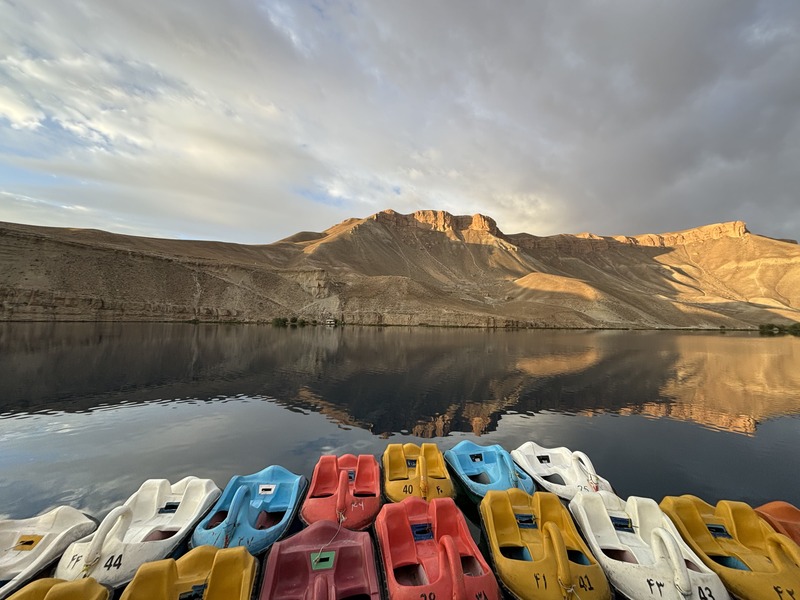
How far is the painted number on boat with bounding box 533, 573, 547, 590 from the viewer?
7531 mm

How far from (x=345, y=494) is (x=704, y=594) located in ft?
27.8

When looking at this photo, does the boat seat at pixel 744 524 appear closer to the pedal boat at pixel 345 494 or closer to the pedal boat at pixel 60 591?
the pedal boat at pixel 345 494

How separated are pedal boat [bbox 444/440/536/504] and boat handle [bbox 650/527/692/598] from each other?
3.96 metres

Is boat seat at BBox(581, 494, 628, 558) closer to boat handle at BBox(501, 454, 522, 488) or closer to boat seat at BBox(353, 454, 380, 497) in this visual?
boat handle at BBox(501, 454, 522, 488)

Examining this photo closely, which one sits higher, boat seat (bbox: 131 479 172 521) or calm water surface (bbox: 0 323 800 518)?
boat seat (bbox: 131 479 172 521)

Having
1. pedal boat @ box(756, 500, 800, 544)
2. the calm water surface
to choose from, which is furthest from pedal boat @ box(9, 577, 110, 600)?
pedal boat @ box(756, 500, 800, 544)

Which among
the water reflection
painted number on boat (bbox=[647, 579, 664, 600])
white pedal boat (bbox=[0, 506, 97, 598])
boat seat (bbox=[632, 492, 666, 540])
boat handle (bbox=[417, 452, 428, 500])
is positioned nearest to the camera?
white pedal boat (bbox=[0, 506, 97, 598])

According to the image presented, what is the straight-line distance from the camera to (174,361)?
4038cm

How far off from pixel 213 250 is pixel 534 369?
534ft

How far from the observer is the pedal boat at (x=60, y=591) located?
5816 mm

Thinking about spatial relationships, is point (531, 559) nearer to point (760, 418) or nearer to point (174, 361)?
point (760, 418)

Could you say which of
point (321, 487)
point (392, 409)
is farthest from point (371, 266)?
point (321, 487)

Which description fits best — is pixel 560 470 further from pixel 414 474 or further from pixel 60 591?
pixel 60 591

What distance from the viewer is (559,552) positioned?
771cm
